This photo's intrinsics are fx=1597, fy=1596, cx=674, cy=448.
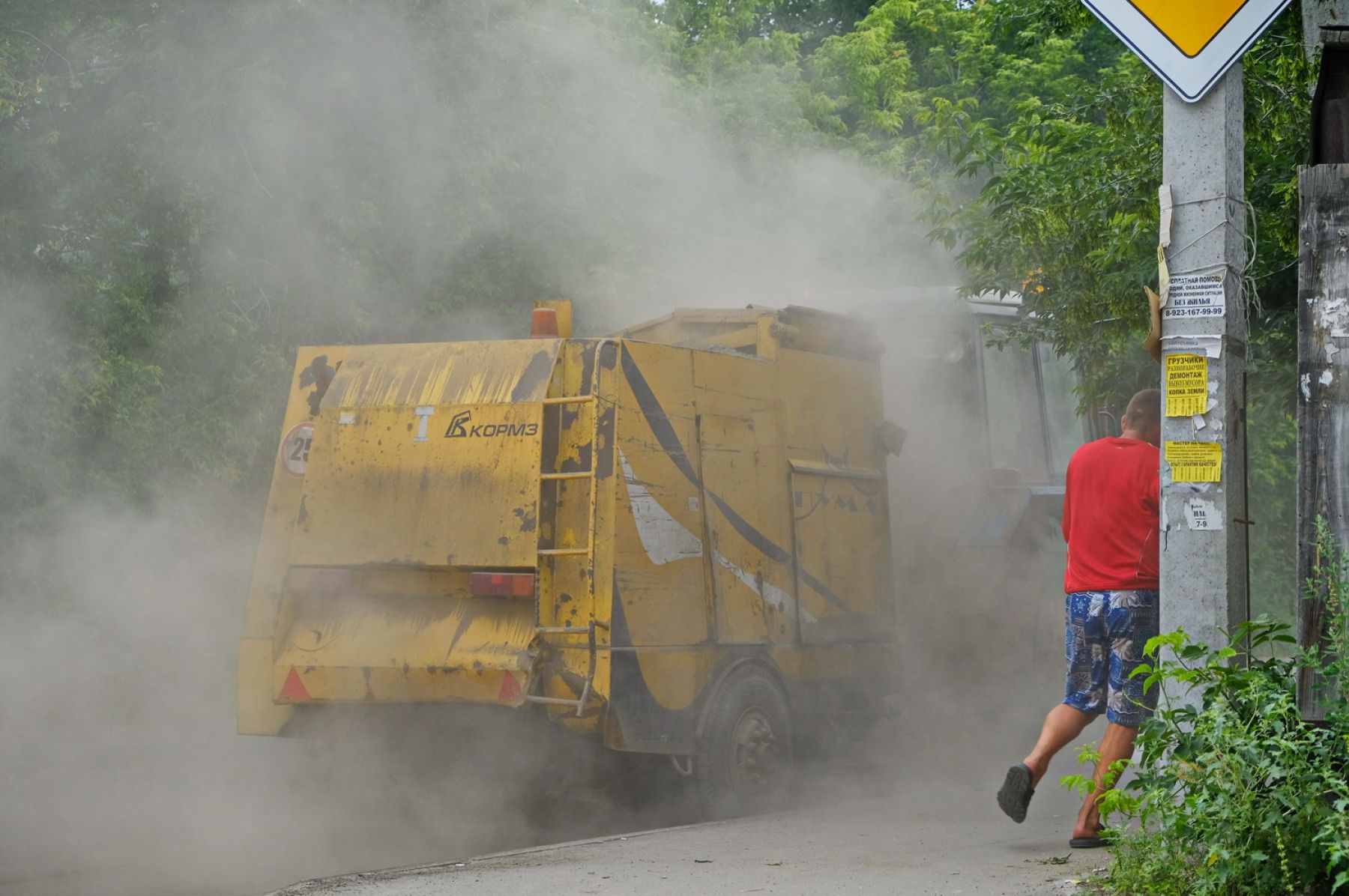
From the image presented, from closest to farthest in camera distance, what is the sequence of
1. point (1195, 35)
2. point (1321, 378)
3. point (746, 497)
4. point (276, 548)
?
point (1321, 378) < point (1195, 35) < point (276, 548) < point (746, 497)

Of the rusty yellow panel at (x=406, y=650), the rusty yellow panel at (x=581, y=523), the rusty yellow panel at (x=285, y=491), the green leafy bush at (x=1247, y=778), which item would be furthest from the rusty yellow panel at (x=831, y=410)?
the green leafy bush at (x=1247, y=778)

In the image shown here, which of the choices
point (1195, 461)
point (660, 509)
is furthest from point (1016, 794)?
point (660, 509)

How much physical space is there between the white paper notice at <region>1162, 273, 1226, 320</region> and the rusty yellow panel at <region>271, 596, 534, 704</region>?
2.94 meters

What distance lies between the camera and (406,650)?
22.0 feet

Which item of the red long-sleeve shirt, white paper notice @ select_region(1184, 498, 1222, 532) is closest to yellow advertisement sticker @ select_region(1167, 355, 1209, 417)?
white paper notice @ select_region(1184, 498, 1222, 532)

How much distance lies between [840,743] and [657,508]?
2.21 metres

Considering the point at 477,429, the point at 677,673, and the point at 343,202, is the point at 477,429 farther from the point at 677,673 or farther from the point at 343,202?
the point at 343,202

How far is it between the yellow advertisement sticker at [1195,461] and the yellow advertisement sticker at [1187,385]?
0.31ft

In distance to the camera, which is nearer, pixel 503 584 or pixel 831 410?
pixel 503 584

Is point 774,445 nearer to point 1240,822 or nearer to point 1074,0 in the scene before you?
point 1074,0

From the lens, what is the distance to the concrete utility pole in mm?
4742

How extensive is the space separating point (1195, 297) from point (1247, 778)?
1471 millimetres

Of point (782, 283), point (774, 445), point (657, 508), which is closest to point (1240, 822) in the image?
point (657, 508)

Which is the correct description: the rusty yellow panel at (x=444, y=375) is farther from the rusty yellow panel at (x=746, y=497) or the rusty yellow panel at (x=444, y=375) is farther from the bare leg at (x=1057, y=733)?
the bare leg at (x=1057, y=733)
